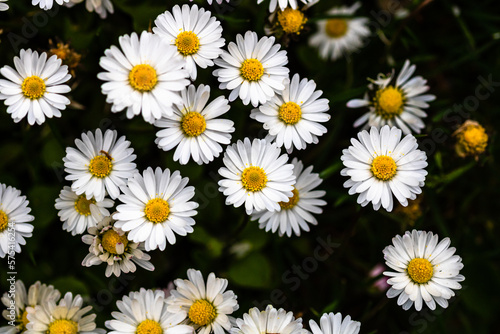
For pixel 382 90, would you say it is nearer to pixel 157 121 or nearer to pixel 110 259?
pixel 157 121

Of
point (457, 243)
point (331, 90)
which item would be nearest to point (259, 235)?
point (331, 90)

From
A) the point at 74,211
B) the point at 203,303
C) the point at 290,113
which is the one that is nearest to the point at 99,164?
the point at 74,211

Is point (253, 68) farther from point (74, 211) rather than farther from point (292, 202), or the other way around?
point (74, 211)

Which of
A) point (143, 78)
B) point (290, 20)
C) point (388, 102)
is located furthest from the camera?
point (388, 102)

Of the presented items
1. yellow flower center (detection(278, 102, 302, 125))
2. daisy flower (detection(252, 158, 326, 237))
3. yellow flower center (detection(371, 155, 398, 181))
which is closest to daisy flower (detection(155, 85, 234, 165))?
yellow flower center (detection(278, 102, 302, 125))

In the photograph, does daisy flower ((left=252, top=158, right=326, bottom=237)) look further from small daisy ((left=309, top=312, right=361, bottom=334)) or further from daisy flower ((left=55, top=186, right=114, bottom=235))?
daisy flower ((left=55, top=186, right=114, bottom=235))

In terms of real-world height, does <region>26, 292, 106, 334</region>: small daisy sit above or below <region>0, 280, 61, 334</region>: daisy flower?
below

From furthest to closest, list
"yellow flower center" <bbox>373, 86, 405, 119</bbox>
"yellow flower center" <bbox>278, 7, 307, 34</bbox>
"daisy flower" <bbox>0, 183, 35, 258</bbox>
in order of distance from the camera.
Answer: "yellow flower center" <bbox>373, 86, 405, 119</bbox> < "yellow flower center" <bbox>278, 7, 307, 34</bbox> < "daisy flower" <bbox>0, 183, 35, 258</bbox>
